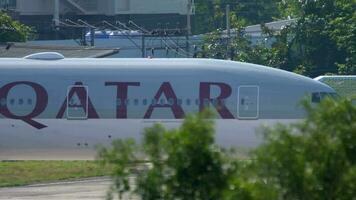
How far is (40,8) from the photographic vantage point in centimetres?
7250

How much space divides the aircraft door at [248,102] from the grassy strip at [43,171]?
3663 millimetres

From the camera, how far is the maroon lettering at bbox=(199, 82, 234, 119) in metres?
28.1

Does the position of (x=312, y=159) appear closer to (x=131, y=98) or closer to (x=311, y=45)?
(x=131, y=98)

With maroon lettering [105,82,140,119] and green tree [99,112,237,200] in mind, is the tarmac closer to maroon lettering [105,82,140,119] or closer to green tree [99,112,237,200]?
maroon lettering [105,82,140,119]

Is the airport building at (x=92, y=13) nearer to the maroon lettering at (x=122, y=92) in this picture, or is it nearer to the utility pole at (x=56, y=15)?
the utility pole at (x=56, y=15)

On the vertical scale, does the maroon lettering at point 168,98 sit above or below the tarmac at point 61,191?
above

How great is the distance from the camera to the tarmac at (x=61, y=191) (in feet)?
76.2

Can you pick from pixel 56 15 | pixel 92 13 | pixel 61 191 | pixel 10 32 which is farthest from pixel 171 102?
pixel 92 13

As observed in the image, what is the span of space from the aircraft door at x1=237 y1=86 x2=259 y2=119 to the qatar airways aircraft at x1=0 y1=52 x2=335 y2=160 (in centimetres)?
2

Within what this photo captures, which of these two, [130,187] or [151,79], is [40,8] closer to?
[151,79]

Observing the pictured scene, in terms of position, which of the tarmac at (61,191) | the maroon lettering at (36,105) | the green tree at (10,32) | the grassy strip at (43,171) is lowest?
the grassy strip at (43,171)

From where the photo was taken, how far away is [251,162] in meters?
8.71

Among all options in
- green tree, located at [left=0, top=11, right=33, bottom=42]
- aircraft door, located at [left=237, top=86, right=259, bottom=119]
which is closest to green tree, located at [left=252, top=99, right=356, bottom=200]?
aircraft door, located at [left=237, top=86, right=259, bottom=119]

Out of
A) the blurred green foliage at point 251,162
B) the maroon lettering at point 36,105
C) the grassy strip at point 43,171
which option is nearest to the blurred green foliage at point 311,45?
the grassy strip at point 43,171
